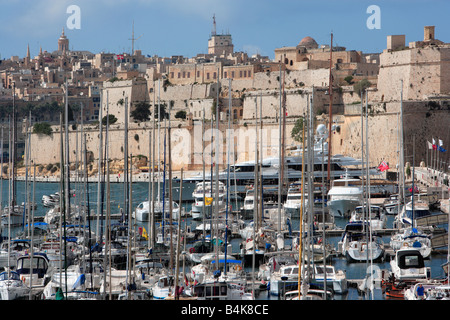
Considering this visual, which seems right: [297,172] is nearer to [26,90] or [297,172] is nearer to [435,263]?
[435,263]

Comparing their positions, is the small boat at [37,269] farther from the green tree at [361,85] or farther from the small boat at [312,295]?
the green tree at [361,85]

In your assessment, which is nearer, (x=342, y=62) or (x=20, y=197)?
(x=20, y=197)

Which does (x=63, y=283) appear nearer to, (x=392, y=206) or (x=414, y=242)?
(x=414, y=242)

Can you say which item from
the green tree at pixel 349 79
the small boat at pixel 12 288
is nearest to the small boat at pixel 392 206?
the small boat at pixel 12 288

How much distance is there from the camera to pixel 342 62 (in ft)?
124

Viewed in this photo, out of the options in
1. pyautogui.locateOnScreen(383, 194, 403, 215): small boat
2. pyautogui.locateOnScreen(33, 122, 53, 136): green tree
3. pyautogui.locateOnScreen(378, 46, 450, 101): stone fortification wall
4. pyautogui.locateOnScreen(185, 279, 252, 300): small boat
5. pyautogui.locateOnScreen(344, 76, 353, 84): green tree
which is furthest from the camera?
pyautogui.locateOnScreen(33, 122, 53, 136): green tree

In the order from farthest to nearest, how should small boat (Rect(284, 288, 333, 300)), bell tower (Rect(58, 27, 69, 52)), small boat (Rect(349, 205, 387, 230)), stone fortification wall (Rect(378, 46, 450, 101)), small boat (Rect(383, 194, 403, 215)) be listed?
bell tower (Rect(58, 27, 69, 52))
stone fortification wall (Rect(378, 46, 450, 101))
small boat (Rect(383, 194, 403, 215))
small boat (Rect(349, 205, 387, 230))
small boat (Rect(284, 288, 333, 300))

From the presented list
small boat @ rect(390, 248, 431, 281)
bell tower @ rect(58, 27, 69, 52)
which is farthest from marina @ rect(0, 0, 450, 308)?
bell tower @ rect(58, 27, 69, 52)

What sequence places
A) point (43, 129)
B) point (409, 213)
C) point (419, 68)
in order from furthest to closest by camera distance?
1. point (43, 129)
2. point (419, 68)
3. point (409, 213)

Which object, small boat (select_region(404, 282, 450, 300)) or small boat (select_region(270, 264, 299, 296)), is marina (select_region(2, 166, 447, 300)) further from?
small boat (select_region(404, 282, 450, 300))

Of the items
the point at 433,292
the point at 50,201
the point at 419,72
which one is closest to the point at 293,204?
the point at 50,201

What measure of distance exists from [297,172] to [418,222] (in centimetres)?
869
